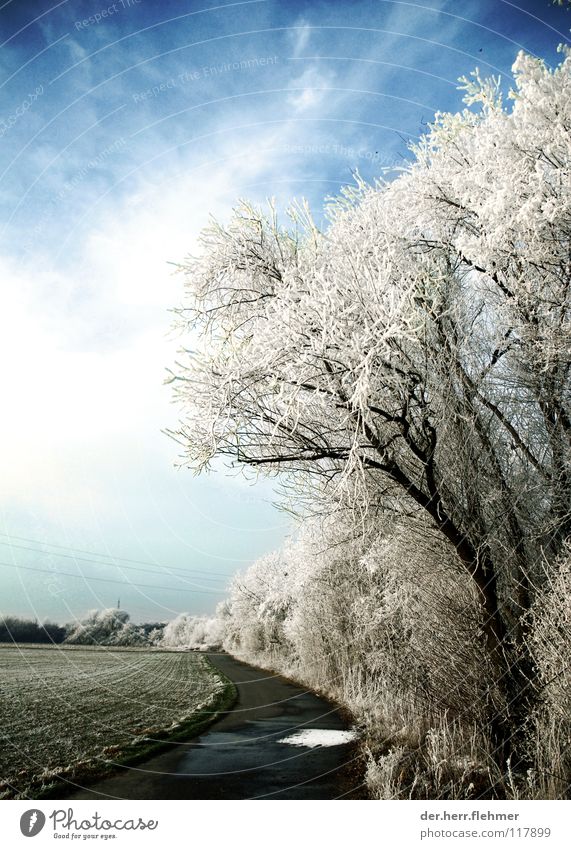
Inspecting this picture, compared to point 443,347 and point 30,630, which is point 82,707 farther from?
point 443,347

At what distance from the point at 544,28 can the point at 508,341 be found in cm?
270

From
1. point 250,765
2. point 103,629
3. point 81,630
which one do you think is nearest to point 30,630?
point 81,630

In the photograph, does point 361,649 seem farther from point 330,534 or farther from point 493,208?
point 493,208

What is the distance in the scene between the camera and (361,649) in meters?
8.34

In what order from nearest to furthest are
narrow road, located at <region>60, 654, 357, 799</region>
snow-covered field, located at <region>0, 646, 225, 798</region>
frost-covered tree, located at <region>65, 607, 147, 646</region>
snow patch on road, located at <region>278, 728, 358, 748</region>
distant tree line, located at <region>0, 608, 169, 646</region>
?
narrow road, located at <region>60, 654, 357, 799</region> → snow-covered field, located at <region>0, 646, 225, 798</region> → distant tree line, located at <region>0, 608, 169, 646</region> → frost-covered tree, located at <region>65, 607, 147, 646</region> → snow patch on road, located at <region>278, 728, 358, 748</region>

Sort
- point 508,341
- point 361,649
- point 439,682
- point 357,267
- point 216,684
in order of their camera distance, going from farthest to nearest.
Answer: point 216,684
point 361,649
point 508,341
point 439,682
point 357,267

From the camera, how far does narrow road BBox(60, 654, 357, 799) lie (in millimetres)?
3457

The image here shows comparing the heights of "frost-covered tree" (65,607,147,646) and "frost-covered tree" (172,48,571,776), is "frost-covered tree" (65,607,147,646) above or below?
below

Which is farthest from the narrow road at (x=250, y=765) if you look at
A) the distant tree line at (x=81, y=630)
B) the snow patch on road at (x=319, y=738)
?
the distant tree line at (x=81, y=630)

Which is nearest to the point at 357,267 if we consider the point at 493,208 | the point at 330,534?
the point at 493,208

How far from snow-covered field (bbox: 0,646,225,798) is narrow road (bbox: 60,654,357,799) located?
18.9 inches

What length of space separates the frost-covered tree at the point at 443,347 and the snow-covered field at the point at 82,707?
2.94 m

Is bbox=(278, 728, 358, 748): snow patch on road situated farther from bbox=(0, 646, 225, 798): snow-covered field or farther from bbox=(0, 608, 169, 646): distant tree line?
bbox=(0, 608, 169, 646): distant tree line

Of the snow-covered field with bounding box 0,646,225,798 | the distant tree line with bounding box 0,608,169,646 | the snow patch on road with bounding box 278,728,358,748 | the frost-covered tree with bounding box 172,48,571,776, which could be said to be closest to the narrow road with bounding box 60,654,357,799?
the snow patch on road with bounding box 278,728,358,748
